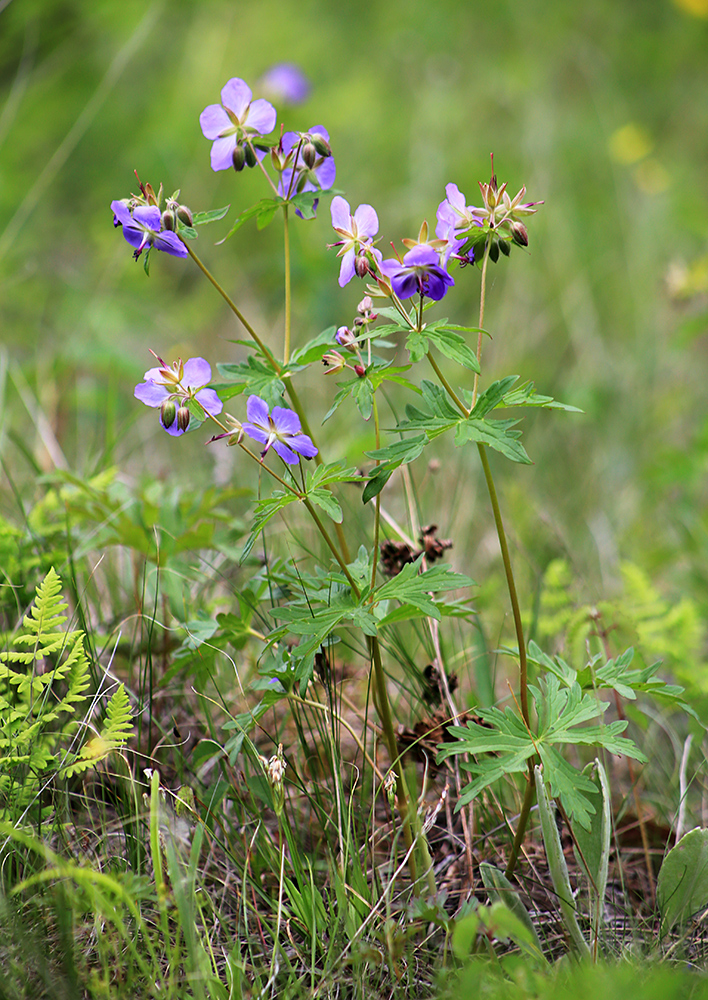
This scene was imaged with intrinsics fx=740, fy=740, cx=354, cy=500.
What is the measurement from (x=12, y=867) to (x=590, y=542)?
221 centimetres

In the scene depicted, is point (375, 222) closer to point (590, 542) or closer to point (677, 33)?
point (590, 542)

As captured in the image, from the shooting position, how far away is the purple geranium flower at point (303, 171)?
138 centimetres

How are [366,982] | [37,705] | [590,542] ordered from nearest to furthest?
[366,982] → [37,705] → [590,542]

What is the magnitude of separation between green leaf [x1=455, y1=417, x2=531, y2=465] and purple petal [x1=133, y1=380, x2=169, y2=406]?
0.52 m

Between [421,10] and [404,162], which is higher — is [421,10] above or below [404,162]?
above

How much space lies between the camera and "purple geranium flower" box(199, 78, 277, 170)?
135cm

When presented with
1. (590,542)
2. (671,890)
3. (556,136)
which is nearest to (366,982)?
(671,890)

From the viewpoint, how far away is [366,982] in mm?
1257

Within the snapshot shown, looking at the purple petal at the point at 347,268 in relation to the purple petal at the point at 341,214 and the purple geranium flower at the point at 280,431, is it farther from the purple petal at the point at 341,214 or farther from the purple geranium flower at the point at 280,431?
the purple geranium flower at the point at 280,431

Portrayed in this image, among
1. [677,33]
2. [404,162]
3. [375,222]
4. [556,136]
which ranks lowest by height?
[375,222]

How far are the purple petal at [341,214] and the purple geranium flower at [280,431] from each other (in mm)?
336

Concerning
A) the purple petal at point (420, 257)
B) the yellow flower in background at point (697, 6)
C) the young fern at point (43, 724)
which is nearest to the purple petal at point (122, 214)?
the purple petal at point (420, 257)

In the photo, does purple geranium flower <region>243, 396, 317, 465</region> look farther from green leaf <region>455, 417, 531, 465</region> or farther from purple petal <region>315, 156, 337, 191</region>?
purple petal <region>315, 156, 337, 191</region>

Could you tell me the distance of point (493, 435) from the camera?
1222mm
